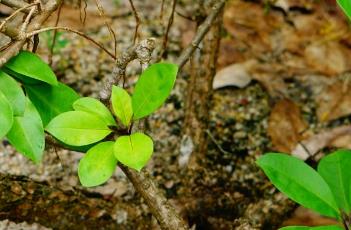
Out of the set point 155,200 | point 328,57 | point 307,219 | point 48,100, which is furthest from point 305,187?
point 328,57

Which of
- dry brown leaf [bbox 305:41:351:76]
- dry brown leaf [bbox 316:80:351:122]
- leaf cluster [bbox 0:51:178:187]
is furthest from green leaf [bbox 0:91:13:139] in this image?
dry brown leaf [bbox 305:41:351:76]

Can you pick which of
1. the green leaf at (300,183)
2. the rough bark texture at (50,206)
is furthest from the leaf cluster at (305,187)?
the rough bark texture at (50,206)

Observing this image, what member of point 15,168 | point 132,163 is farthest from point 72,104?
point 15,168

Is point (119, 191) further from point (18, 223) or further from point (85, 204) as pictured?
point (18, 223)

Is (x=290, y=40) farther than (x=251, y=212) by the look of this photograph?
Yes

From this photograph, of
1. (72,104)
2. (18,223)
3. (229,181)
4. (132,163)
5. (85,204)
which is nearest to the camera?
(132,163)
